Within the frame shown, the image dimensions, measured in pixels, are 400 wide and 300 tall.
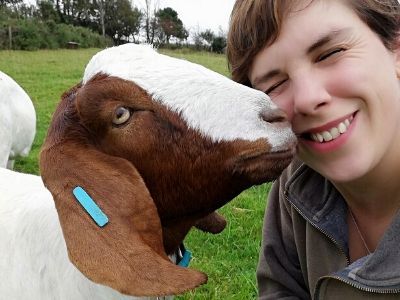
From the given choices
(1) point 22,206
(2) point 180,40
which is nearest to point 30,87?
(1) point 22,206

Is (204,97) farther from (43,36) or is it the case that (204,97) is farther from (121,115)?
(43,36)

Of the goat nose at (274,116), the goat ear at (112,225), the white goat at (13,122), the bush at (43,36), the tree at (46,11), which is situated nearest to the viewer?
the goat ear at (112,225)

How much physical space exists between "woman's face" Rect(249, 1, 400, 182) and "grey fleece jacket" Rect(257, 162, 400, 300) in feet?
1.01

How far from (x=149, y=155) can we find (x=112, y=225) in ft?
0.97

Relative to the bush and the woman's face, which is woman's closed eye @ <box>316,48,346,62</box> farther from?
the bush

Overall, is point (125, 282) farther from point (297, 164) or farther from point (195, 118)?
point (297, 164)

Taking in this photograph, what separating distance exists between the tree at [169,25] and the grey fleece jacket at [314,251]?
3444cm

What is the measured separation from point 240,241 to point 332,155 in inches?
109

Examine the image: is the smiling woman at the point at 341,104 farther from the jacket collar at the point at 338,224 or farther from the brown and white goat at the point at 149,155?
the brown and white goat at the point at 149,155

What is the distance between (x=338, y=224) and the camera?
2436 mm

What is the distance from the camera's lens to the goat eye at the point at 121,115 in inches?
76.0

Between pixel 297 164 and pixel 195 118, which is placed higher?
pixel 195 118

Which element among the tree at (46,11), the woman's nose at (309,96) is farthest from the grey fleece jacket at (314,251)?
the tree at (46,11)

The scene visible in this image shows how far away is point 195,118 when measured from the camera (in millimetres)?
1915
